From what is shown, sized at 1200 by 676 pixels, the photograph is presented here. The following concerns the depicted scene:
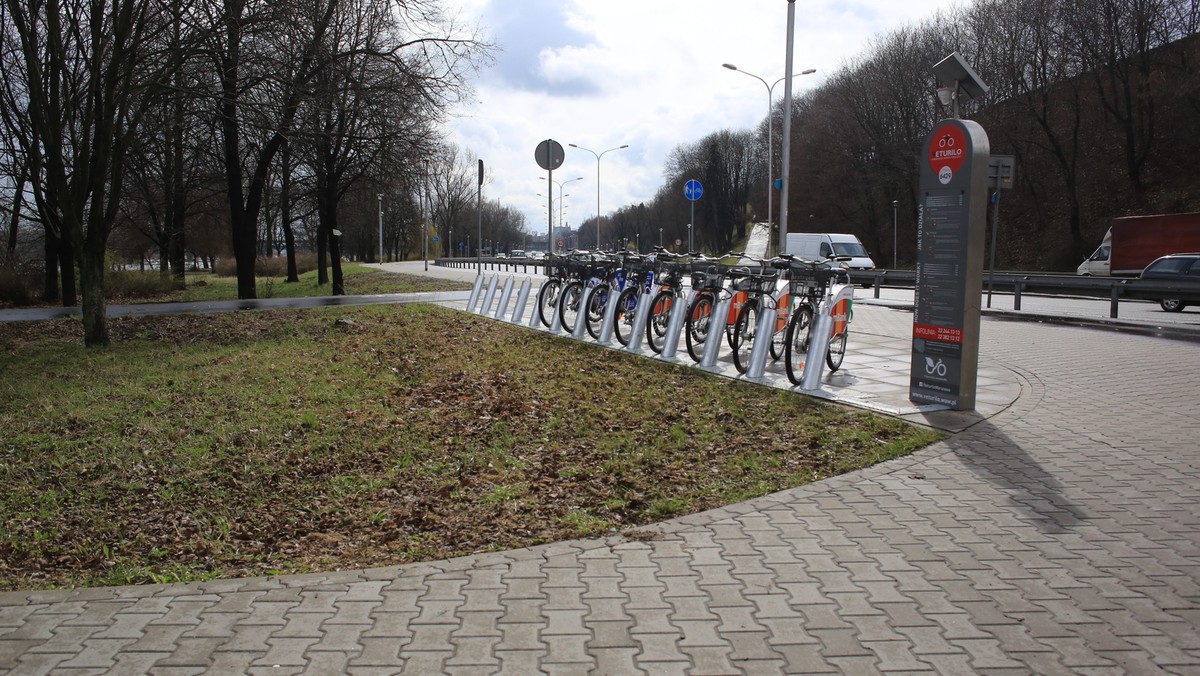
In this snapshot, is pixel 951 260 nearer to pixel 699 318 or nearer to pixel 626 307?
pixel 699 318

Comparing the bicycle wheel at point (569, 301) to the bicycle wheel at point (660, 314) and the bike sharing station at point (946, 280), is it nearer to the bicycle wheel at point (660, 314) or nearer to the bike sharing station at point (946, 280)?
the bicycle wheel at point (660, 314)

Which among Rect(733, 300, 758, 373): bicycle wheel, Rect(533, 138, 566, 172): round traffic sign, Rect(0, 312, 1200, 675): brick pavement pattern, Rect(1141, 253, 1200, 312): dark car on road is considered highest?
Rect(533, 138, 566, 172): round traffic sign

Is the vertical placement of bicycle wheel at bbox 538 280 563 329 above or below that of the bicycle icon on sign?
above

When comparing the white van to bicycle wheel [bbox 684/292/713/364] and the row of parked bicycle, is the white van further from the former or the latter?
bicycle wheel [bbox 684/292/713/364]

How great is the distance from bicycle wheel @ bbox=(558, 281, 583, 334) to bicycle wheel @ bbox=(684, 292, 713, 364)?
2.54 meters

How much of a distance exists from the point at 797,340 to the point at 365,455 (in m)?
4.91

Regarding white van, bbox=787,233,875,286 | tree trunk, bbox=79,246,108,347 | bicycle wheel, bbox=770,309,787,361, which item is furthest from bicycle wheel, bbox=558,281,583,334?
white van, bbox=787,233,875,286

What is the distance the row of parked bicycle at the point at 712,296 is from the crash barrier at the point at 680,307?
1 centimetres

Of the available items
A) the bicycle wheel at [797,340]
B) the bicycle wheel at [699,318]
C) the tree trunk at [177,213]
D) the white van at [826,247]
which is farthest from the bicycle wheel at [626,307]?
the white van at [826,247]

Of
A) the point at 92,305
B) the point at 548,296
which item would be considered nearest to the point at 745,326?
the point at 548,296

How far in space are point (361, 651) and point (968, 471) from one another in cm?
394

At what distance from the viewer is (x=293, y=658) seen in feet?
9.76

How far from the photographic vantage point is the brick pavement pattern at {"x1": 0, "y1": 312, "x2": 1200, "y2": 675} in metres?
2.98

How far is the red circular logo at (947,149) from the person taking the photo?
6.88 meters
